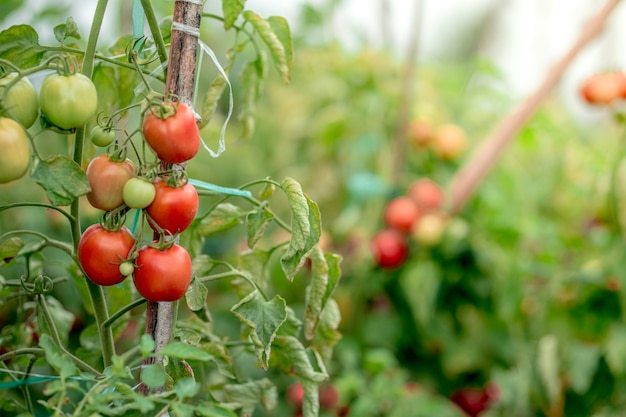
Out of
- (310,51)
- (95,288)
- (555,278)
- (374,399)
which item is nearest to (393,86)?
(310,51)

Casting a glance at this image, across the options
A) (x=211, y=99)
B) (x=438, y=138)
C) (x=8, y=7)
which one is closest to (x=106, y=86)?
(x=211, y=99)

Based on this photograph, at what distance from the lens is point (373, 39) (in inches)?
91.4

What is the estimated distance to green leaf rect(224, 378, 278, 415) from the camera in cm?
67

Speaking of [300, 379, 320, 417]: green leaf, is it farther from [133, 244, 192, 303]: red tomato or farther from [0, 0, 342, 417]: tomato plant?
[133, 244, 192, 303]: red tomato

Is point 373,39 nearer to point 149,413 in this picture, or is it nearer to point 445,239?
point 445,239

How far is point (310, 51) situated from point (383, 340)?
0.93 m

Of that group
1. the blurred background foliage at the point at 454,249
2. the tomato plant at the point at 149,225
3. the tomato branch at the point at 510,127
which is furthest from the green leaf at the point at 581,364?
the tomato plant at the point at 149,225

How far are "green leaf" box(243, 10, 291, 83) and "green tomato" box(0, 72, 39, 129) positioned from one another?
216 mm

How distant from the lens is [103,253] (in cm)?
52

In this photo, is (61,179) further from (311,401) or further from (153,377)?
(311,401)

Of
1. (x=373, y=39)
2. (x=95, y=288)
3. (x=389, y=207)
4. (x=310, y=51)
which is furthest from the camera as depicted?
(x=373, y=39)

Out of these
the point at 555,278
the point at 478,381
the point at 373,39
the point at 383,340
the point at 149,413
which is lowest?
the point at 478,381

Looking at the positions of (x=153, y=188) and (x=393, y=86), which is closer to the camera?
(x=153, y=188)

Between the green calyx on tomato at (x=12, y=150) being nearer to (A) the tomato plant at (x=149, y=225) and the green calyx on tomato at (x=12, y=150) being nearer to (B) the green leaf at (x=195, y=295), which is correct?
(A) the tomato plant at (x=149, y=225)
